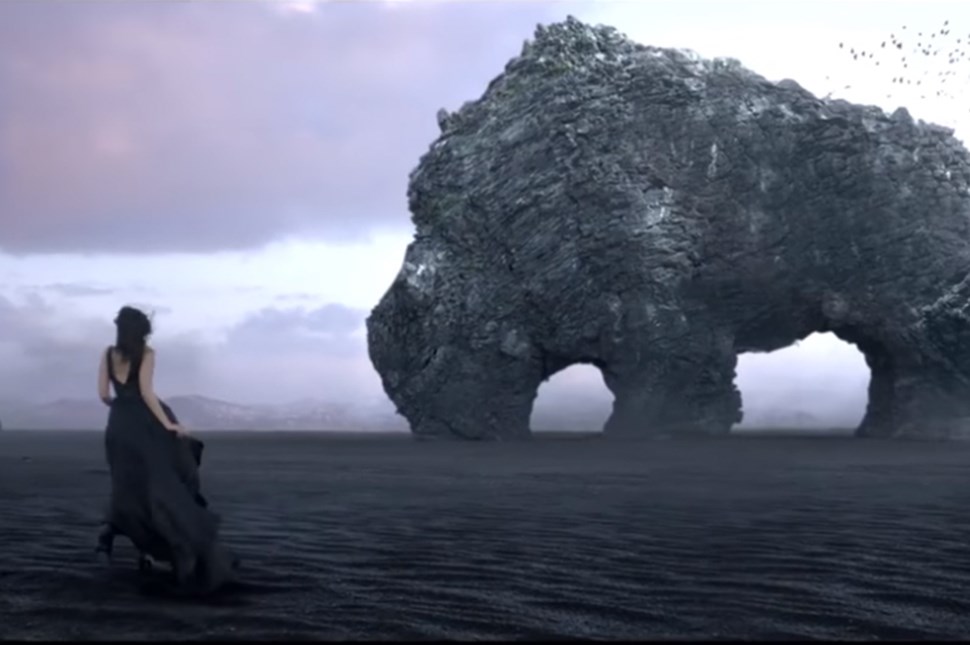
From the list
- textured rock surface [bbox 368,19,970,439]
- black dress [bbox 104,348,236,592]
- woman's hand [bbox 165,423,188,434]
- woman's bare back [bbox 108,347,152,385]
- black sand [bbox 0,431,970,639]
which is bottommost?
black sand [bbox 0,431,970,639]

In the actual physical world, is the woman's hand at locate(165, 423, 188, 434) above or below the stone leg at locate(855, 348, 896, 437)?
below

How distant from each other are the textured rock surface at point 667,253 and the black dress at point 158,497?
6125cm

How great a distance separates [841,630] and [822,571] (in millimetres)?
3279

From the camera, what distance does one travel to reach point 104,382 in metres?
12.7

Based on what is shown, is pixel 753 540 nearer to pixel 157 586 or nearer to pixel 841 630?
pixel 841 630

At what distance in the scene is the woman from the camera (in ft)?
40.0

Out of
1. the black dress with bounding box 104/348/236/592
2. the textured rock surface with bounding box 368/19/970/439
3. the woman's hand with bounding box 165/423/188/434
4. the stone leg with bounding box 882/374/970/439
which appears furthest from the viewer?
the textured rock surface with bounding box 368/19/970/439

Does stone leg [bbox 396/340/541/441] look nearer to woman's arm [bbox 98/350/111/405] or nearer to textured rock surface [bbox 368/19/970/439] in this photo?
textured rock surface [bbox 368/19/970/439]

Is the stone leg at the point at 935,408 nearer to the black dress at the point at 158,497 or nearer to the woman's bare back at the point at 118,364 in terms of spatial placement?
the black dress at the point at 158,497

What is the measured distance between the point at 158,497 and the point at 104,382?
130 cm

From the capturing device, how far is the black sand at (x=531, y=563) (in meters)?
10.3

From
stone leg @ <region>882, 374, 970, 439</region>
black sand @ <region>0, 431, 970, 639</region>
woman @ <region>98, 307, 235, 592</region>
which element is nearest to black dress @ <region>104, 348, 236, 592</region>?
woman @ <region>98, 307, 235, 592</region>

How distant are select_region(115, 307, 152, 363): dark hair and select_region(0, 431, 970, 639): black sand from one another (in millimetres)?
2192

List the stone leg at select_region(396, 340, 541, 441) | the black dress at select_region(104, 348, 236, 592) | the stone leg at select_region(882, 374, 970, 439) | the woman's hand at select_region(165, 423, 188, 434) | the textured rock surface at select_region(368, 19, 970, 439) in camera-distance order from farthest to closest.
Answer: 1. the stone leg at select_region(396, 340, 541, 441)
2. the textured rock surface at select_region(368, 19, 970, 439)
3. the stone leg at select_region(882, 374, 970, 439)
4. the woman's hand at select_region(165, 423, 188, 434)
5. the black dress at select_region(104, 348, 236, 592)
